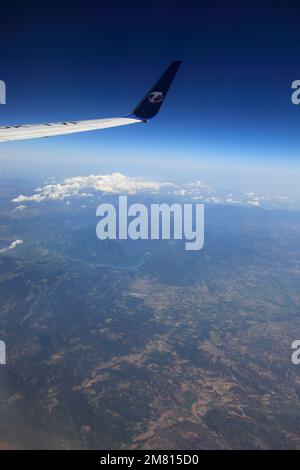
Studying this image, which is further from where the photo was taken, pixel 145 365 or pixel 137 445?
pixel 145 365

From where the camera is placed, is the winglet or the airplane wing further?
the winglet

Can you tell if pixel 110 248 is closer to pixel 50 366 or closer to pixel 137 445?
pixel 50 366

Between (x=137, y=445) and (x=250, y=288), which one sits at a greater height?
(x=250, y=288)

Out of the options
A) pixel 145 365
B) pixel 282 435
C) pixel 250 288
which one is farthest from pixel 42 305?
pixel 250 288

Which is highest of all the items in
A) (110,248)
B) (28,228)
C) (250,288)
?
(28,228)
